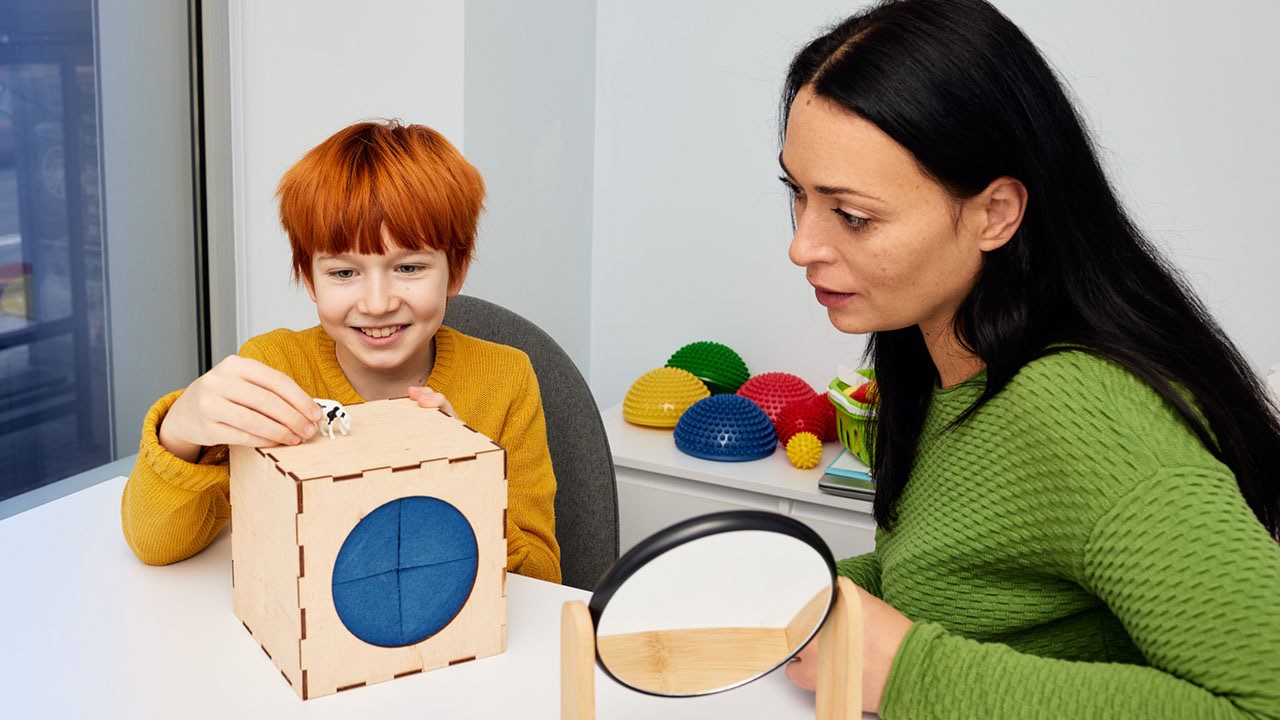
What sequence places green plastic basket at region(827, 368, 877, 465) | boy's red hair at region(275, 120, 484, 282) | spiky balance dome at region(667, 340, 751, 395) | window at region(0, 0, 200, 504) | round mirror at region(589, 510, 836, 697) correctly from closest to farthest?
round mirror at region(589, 510, 836, 697)
boy's red hair at region(275, 120, 484, 282)
window at region(0, 0, 200, 504)
green plastic basket at region(827, 368, 877, 465)
spiky balance dome at region(667, 340, 751, 395)

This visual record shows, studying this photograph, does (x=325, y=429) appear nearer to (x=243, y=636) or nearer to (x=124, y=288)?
(x=243, y=636)


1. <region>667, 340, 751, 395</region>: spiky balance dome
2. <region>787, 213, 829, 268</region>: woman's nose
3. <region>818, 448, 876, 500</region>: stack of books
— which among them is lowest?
<region>818, 448, 876, 500</region>: stack of books

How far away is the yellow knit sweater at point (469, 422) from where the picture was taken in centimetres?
90

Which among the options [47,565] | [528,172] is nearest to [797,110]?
[47,565]

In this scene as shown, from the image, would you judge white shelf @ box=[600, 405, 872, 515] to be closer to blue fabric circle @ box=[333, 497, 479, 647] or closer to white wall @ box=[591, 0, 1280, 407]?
white wall @ box=[591, 0, 1280, 407]

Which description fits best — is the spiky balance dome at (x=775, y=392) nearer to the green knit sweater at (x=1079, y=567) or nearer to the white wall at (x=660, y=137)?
the white wall at (x=660, y=137)

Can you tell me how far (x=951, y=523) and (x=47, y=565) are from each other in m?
0.71

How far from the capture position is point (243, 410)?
77 centimetres

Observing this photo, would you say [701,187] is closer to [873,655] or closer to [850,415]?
[850,415]

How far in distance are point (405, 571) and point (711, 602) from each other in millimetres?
246

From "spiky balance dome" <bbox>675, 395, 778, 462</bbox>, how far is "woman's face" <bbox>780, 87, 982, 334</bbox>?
922 mm

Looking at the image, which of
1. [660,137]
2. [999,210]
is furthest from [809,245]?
[660,137]

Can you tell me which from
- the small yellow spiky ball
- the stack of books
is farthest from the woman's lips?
the small yellow spiky ball

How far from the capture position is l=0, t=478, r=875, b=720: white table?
709 millimetres
